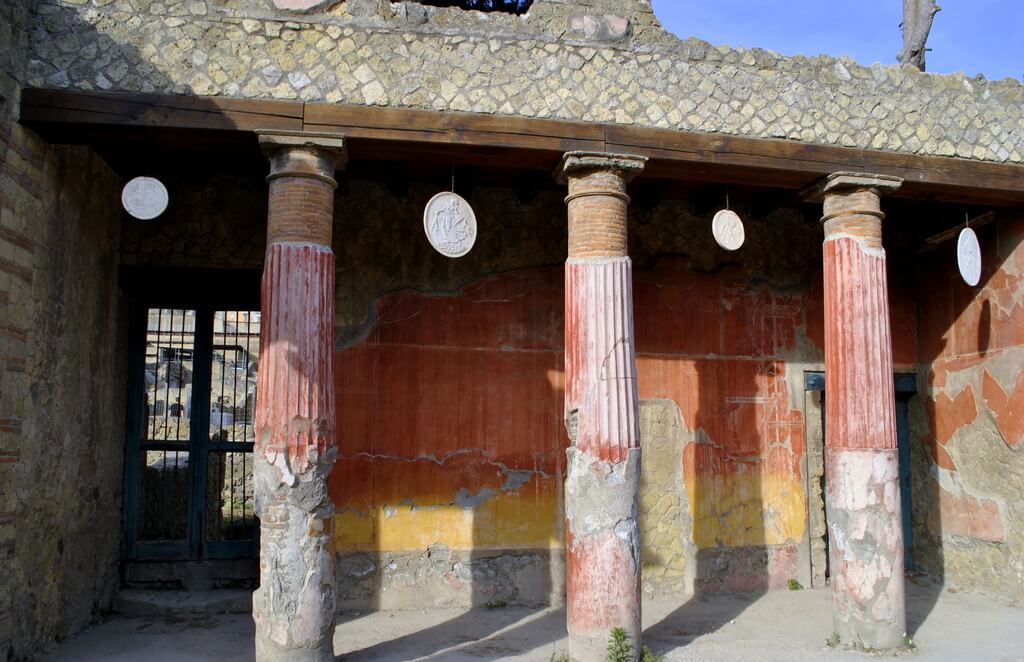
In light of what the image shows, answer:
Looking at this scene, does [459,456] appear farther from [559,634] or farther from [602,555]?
[602,555]

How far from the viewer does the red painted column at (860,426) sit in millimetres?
5527

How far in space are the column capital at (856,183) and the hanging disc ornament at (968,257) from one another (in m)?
0.96

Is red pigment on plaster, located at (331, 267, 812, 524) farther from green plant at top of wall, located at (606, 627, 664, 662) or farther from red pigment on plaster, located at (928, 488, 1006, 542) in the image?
green plant at top of wall, located at (606, 627, 664, 662)

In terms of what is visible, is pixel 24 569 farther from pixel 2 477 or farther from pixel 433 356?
pixel 433 356

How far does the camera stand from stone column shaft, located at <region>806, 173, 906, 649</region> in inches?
218

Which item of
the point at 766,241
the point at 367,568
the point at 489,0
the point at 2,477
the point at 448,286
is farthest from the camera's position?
the point at 489,0

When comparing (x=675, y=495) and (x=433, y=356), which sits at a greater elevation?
(x=433, y=356)

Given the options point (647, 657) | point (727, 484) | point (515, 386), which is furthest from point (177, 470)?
point (727, 484)

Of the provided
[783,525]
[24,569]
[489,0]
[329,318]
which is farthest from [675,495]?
[489,0]

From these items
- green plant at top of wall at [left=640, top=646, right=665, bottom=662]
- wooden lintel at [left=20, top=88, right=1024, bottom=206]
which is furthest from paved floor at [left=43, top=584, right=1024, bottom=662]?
wooden lintel at [left=20, top=88, right=1024, bottom=206]

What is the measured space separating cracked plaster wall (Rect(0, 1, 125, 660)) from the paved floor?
44 cm

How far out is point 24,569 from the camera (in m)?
5.05

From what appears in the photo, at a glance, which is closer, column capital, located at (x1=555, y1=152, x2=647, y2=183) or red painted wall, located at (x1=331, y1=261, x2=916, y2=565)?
column capital, located at (x1=555, y1=152, x2=647, y2=183)

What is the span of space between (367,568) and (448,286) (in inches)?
94.9
